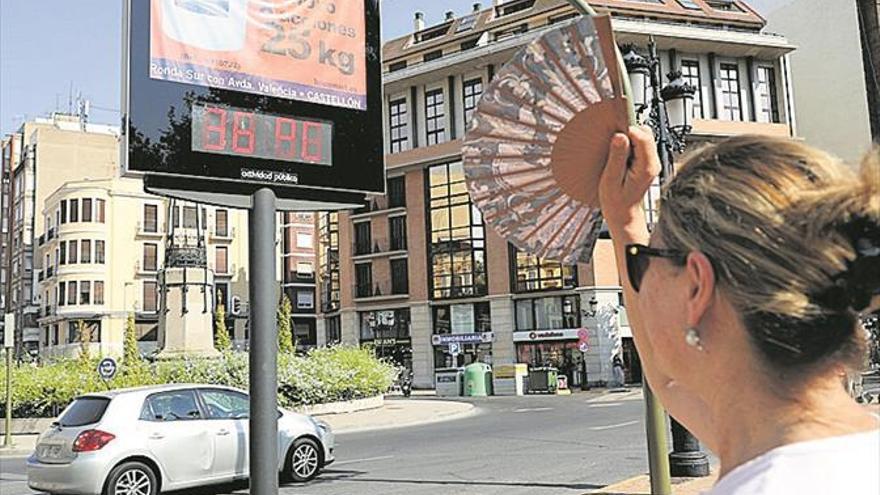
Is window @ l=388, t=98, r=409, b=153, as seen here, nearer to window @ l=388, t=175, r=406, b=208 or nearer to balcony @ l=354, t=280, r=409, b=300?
window @ l=388, t=175, r=406, b=208

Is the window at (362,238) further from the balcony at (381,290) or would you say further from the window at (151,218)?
the window at (151,218)

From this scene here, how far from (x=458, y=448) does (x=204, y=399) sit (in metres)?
5.90

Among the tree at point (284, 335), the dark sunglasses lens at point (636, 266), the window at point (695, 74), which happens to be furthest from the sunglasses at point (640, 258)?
the window at point (695, 74)

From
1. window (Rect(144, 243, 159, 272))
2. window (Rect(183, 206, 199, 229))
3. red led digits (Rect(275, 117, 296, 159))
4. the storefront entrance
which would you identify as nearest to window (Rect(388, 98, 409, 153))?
the storefront entrance

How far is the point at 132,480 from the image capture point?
32.9 ft

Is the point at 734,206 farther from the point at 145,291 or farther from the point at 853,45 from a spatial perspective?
the point at 145,291

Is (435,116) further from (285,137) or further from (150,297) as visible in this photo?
(285,137)

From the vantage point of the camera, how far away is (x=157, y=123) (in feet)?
17.0

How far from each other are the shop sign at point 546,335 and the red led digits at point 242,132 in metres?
40.1

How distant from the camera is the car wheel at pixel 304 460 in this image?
1188 centimetres

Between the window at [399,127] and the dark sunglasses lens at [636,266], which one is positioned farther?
the window at [399,127]

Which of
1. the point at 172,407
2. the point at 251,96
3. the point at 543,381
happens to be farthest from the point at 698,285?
the point at 543,381

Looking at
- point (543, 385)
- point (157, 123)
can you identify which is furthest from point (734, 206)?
point (543, 385)

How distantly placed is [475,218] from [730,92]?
55.4ft
